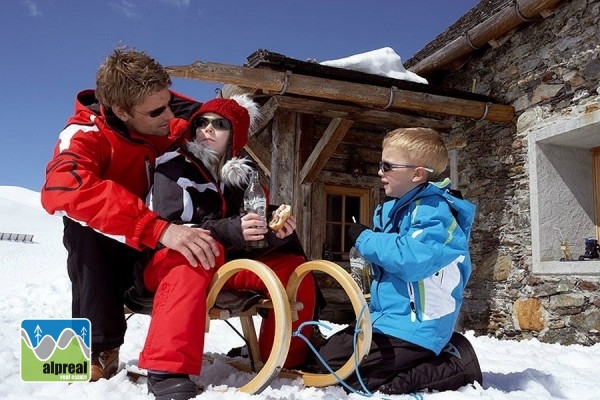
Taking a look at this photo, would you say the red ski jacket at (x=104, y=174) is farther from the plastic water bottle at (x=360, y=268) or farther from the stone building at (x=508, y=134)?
the stone building at (x=508, y=134)

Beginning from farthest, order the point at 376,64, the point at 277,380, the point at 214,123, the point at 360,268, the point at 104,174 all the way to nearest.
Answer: the point at 376,64 → the point at 360,268 → the point at 214,123 → the point at 104,174 → the point at 277,380

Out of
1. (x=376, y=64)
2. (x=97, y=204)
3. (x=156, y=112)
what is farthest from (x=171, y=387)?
(x=376, y=64)

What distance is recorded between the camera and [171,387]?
72.9 inches

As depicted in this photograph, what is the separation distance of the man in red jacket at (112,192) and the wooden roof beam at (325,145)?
3.60 meters

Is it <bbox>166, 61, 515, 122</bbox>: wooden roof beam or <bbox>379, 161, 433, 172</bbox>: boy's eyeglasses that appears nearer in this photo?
<bbox>379, 161, 433, 172</bbox>: boy's eyeglasses

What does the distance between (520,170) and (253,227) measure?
175 inches

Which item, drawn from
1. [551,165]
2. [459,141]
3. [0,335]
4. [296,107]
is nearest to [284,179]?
[296,107]

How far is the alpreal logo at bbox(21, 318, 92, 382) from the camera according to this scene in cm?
228

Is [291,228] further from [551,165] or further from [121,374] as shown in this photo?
[551,165]

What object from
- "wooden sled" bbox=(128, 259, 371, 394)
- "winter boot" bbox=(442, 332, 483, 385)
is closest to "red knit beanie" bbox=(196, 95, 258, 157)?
"wooden sled" bbox=(128, 259, 371, 394)

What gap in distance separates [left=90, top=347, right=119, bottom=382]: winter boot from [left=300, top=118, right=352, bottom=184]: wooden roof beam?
408 centimetres

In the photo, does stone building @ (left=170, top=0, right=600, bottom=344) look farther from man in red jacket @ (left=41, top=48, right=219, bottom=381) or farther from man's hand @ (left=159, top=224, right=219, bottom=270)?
man's hand @ (left=159, top=224, right=219, bottom=270)

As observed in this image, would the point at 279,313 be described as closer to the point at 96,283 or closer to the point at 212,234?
the point at 212,234

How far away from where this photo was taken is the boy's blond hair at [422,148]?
97.7 inches
